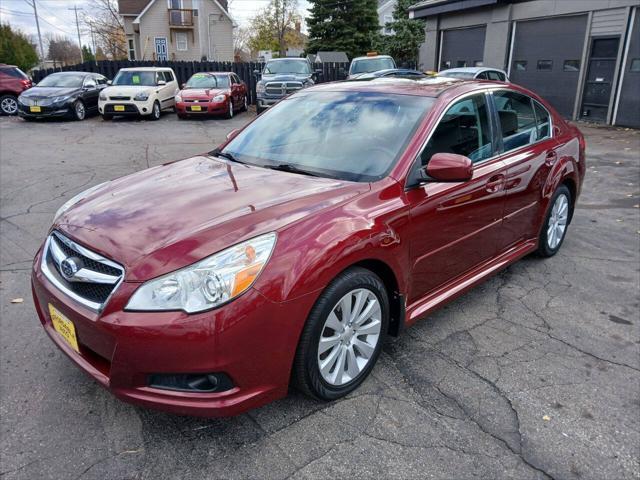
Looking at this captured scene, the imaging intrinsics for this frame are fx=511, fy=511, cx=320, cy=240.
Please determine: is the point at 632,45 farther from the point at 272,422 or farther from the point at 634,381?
the point at 272,422

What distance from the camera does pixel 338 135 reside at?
11.1ft

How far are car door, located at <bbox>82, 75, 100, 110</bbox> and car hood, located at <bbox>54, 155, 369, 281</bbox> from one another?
14556 millimetres

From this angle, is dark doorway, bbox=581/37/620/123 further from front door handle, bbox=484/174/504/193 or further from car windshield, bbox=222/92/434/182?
car windshield, bbox=222/92/434/182

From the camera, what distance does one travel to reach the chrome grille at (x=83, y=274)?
2.30 metres

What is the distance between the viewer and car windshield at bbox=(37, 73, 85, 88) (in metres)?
15.7

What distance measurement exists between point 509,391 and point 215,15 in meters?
45.6

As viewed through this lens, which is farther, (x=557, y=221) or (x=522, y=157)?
(x=557, y=221)

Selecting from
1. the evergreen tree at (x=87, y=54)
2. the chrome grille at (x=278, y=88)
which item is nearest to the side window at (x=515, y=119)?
the chrome grille at (x=278, y=88)

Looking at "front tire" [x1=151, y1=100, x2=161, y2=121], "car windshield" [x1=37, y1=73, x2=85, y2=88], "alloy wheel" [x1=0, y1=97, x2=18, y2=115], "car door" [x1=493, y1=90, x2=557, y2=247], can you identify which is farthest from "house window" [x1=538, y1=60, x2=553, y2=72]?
"alloy wheel" [x1=0, y1=97, x2=18, y2=115]

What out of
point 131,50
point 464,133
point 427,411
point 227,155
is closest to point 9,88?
point 227,155

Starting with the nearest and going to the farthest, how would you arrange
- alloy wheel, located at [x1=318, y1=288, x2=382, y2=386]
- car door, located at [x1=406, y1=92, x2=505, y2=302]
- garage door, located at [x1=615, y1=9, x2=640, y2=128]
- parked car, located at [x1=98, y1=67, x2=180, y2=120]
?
1. alloy wheel, located at [x1=318, y1=288, x2=382, y2=386]
2. car door, located at [x1=406, y1=92, x2=505, y2=302]
3. garage door, located at [x1=615, y1=9, x2=640, y2=128]
4. parked car, located at [x1=98, y1=67, x2=180, y2=120]

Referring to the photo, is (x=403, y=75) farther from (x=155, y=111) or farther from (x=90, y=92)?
(x=90, y=92)

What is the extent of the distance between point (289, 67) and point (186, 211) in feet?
53.0

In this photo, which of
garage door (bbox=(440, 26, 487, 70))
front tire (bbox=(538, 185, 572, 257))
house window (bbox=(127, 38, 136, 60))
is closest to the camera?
front tire (bbox=(538, 185, 572, 257))
